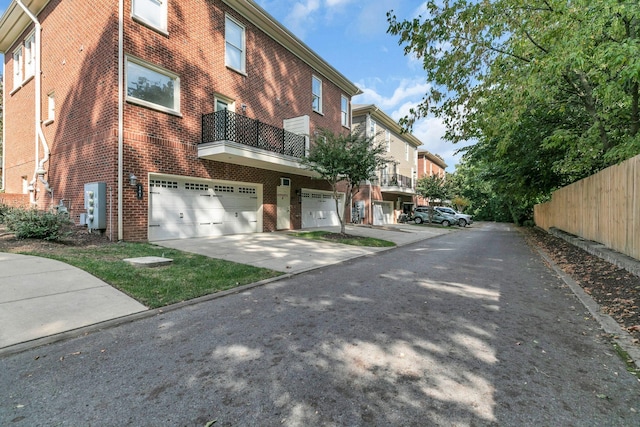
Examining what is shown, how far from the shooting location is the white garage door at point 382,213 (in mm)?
26031

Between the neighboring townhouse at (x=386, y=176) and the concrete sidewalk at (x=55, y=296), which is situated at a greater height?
the neighboring townhouse at (x=386, y=176)

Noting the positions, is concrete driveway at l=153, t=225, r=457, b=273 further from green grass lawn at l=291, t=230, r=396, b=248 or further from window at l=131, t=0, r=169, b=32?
window at l=131, t=0, r=169, b=32

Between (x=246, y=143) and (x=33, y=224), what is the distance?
663cm

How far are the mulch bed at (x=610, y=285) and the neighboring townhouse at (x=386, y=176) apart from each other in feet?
42.0

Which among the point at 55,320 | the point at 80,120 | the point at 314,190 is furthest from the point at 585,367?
the point at 314,190

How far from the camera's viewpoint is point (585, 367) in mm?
2889

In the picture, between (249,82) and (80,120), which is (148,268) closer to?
(80,120)

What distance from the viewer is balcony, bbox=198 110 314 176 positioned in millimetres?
11156

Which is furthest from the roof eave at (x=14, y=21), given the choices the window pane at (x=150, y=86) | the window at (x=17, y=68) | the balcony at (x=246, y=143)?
the balcony at (x=246, y=143)

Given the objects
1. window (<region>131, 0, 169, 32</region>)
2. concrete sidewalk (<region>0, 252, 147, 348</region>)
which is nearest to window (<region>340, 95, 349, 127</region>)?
window (<region>131, 0, 169, 32</region>)

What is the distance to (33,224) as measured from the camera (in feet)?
26.5

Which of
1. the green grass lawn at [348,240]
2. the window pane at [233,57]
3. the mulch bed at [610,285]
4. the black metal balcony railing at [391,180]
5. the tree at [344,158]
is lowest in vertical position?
the mulch bed at [610,285]

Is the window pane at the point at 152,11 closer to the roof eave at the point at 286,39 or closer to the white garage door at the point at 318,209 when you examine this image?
the roof eave at the point at 286,39

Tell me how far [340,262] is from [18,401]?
21.2 ft
